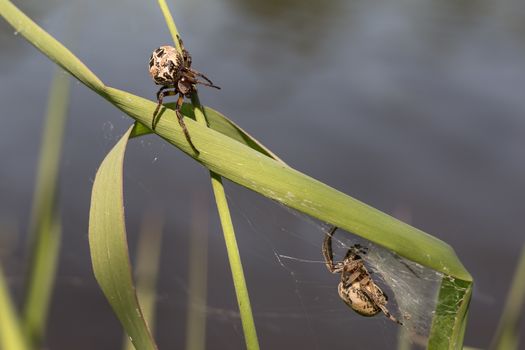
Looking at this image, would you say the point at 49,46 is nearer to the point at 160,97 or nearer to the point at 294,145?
the point at 160,97

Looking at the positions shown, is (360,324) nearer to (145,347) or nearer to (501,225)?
(501,225)

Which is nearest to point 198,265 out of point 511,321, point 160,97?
point 511,321

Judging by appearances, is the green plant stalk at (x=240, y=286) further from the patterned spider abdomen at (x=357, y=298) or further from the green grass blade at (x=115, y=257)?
the patterned spider abdomen at (x=357, y=298)

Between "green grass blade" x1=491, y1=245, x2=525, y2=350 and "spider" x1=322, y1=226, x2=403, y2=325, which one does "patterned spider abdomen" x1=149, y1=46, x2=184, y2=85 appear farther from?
"green grass blade" x1=491, y1=245, x2=525, y2=350

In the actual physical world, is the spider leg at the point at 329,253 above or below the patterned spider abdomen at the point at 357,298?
above

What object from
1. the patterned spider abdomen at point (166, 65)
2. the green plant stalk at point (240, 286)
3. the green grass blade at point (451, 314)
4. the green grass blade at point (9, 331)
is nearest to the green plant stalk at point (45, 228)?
the patterned spider abdomen at point (166, 65)

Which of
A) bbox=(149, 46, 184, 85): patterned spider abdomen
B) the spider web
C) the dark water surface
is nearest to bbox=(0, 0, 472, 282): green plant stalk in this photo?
bbox=(149, 46, 184, 85): patterned spider abdomen

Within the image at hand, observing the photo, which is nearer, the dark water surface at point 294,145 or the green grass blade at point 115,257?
the green grass blade at point 115,257
